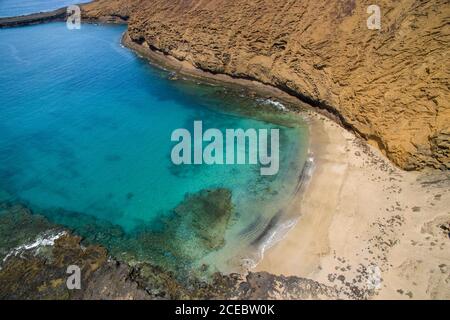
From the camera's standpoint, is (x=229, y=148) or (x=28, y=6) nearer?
(x=229, y=148)

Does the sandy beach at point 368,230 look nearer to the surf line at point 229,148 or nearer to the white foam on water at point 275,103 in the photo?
the surf line at point 229,148

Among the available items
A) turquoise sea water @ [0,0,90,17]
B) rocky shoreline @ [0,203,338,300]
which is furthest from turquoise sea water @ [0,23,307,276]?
turquoise sea water @ [0,0,90,17]

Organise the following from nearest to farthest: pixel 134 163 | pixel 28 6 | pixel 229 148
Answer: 1. pixel 134 163
2. pixel 229 148
3. pixel 28 6

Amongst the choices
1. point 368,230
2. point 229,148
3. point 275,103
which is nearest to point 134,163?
point 229,148

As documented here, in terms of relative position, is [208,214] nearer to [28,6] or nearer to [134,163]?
[134,163]

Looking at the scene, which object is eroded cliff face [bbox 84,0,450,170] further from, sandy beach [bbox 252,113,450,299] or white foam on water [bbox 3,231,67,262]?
white foam on water [bbox 3,231,67,262]
